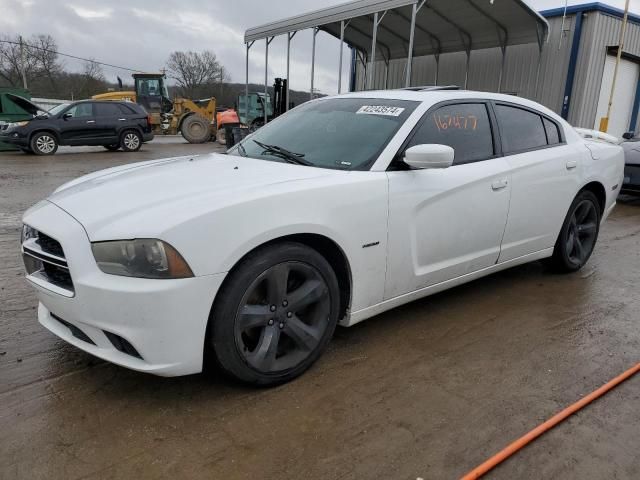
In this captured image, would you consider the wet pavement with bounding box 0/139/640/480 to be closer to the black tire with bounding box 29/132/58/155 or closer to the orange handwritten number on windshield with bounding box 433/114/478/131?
the orange handwritten number on windshield with bounding box 433/114/478/131

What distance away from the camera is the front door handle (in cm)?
346

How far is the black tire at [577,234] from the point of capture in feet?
14.2

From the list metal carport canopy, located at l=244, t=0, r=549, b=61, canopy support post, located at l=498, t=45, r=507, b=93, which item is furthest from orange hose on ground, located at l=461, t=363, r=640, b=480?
canopy support post, located at l=498, t=45, r=507, b=93

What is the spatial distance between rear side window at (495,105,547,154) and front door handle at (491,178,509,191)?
268 mm

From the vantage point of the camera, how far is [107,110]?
1573 centimetres

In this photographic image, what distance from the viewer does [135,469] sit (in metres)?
2.00

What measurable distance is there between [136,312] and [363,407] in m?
1.17

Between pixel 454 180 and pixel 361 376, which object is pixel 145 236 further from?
pixel 454 180

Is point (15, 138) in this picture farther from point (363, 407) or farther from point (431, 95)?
point (363, 407)

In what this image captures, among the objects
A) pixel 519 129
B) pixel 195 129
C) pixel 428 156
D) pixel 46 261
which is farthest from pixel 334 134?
pixel 195 129

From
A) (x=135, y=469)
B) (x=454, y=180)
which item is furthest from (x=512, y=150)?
(x=135, y=469)

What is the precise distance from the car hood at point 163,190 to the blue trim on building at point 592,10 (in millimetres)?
13659

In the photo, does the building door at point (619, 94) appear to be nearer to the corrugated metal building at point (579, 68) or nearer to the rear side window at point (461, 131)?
the corrugated metal building at point (579, 68)

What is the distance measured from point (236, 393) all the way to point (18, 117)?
676 inches
